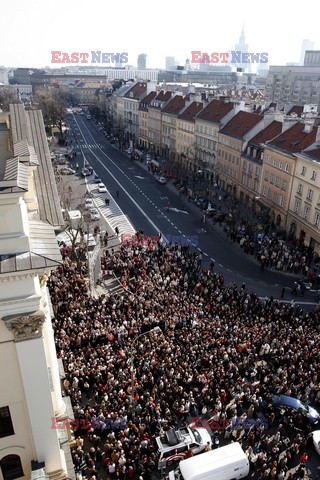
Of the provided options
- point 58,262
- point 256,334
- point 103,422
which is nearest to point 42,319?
point 58,262

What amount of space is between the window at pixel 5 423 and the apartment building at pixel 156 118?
92315mm

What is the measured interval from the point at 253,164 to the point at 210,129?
58.5 feet

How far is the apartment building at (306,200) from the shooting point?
49.6 metres

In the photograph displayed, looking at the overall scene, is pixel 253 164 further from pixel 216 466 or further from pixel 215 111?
pixel 216 466

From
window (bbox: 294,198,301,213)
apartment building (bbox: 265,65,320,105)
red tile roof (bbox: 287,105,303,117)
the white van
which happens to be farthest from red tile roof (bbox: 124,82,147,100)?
the white van

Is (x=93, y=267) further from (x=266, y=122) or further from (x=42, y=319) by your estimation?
(x=266, y=122)

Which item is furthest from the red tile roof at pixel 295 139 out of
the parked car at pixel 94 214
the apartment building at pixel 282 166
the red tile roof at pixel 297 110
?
the red tile roof at pixel 297 110

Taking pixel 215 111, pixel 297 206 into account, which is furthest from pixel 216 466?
pixel 215 111

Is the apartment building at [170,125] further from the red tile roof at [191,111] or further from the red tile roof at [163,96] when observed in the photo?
the red tile roof at [163,96]

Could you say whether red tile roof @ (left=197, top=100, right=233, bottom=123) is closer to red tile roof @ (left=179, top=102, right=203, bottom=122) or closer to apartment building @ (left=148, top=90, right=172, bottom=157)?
red tile roof @ (left=179, top=102, right=203, bottom=122)

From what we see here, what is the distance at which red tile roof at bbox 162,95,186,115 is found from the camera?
94.4m

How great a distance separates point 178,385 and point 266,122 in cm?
5323

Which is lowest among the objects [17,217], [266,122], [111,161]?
[111,161]

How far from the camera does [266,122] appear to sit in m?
67.9
